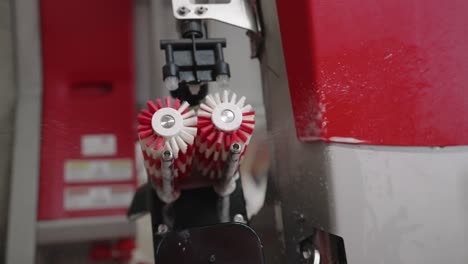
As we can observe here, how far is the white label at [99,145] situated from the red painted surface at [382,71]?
1.81ft

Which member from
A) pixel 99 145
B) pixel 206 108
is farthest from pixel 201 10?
pixel 99 145

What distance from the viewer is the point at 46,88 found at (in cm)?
93

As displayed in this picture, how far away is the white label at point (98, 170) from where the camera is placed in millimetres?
898

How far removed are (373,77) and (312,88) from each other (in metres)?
0.06

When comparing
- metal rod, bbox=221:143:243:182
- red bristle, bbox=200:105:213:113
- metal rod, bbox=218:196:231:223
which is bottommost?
metal rod, bbox=218:196:231:223

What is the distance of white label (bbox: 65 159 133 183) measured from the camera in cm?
90

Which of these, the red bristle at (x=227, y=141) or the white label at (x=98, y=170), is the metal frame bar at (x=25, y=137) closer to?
the white label at (x=98, y=170)

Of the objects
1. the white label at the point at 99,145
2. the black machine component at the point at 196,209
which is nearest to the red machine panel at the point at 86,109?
the white label at the point at 99,145

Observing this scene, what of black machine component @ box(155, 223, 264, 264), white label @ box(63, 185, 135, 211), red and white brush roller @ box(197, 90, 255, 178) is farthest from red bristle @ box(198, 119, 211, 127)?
white label @ box(63, 185, 135, 211)

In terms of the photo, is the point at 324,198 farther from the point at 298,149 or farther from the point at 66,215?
the point at 66,215

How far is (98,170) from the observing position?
92cm

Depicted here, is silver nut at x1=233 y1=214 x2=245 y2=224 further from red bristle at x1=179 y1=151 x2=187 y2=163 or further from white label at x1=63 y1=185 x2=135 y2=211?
white label at x1=63 y1=185 x2=135 y2=211

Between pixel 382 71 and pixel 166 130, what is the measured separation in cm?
23

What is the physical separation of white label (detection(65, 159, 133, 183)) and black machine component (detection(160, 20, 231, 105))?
1.61 feet
